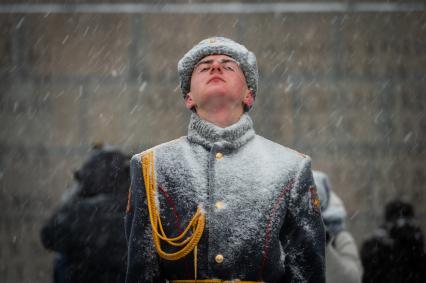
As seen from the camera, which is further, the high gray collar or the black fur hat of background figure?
the black fur hat of background figure

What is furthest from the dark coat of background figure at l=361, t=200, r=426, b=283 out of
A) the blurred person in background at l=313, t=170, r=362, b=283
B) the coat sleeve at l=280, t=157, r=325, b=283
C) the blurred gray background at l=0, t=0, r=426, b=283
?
the blurred gray background at l=0, t=0, r=426, b=283

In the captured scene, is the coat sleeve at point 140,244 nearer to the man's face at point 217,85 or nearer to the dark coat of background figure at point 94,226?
the man's face at point 217,85

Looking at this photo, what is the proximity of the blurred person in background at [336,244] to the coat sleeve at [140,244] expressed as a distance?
1.35m

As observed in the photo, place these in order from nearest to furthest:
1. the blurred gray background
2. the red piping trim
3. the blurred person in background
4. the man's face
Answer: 1. the red piping trim
2. the man's face
3. the blurred person in background
4. the blurred gray background

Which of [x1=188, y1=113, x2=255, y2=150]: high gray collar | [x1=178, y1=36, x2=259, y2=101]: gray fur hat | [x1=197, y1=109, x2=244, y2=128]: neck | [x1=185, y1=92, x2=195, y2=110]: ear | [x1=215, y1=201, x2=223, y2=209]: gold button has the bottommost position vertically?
[x1=215, y1=201, x2=223, y2=209]: gold button

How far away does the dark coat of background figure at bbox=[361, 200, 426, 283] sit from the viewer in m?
4.20

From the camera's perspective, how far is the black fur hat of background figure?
12.1 ft

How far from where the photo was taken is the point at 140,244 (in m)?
2.29

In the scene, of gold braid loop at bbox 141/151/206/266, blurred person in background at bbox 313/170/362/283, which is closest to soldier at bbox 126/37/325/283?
gold braid loop at bbox 141/151/206/266

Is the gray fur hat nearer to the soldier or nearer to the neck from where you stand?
the soldier

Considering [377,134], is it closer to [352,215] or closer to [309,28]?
[352,215]

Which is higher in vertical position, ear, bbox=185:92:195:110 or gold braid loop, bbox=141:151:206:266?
ear, bbox=185:92:195:110

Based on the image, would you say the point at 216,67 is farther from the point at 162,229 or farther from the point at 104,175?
the point at 104,175

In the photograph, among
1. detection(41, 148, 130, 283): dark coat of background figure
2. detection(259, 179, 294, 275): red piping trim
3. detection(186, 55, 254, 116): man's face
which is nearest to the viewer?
detection(259, 179, 294, 275): red piping trim
